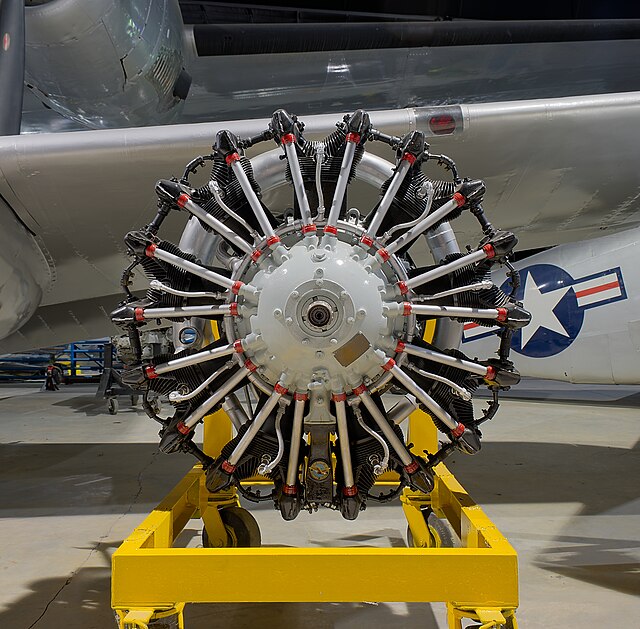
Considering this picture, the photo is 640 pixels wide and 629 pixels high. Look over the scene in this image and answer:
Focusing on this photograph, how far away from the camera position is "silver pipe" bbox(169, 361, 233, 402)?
1.84m

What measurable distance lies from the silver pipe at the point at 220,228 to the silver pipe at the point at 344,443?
1.80ft

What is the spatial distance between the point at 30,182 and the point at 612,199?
309cm

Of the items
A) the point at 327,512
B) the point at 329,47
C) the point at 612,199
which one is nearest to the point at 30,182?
the point at 327,512

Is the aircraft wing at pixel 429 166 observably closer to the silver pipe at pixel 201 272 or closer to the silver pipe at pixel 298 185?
the silver pipe at pixel 298 185

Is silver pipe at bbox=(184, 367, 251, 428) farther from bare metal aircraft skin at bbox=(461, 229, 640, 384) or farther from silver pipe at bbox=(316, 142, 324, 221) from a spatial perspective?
bare metal aircraft skin at bbox=(461, 229, 640, 384)

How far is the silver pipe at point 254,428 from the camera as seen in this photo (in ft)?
6.07

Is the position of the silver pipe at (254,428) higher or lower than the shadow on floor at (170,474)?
higher

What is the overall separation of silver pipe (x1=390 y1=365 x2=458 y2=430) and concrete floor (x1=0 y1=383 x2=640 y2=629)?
70 cm

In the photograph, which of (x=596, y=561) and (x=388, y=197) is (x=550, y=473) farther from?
(x=388, y=197)

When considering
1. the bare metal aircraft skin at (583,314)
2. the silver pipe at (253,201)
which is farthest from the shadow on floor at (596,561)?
the bare metal aircraft skin at (583,314)

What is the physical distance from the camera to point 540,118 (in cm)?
306

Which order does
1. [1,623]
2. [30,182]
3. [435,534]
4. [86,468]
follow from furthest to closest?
[86,468] < [30,182] < [435,534] < [1,623]

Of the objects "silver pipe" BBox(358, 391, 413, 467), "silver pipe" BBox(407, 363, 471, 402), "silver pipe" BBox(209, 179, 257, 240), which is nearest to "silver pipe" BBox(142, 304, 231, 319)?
"silver pipe" BBox(209, 179, 257, 240)

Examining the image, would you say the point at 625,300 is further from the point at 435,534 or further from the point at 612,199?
the point at 435,534
